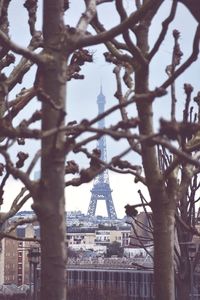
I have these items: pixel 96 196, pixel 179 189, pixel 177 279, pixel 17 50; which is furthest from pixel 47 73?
pixel 96 196

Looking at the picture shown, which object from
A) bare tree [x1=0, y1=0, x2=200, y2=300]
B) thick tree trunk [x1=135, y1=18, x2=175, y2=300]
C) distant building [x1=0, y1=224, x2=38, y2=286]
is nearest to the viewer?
bare tree [x1=0, y1=0, x2=200, y2=300]

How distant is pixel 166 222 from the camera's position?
4.79 meters

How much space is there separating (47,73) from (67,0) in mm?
3047

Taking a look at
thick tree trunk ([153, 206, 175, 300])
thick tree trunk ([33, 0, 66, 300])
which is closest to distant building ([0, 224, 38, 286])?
thick tree trunk ([153, 206, 175, 300])

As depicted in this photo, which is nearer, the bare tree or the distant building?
the bare tree

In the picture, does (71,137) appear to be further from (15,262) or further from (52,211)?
(15,262)

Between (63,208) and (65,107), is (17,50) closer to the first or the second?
(65,107)

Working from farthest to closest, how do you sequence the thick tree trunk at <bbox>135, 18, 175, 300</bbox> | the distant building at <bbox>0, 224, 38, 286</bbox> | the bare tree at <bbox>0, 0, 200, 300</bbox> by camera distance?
the distant building at <bbox>0, 224, 38, 286</bbox>
the thick tree trunk at <bbox>135, 18, 175, 300</bbox>
the bare tree at <bbox>0, 0, 200, 300</bbox>

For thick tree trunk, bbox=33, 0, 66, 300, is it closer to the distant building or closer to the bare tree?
the bare tree

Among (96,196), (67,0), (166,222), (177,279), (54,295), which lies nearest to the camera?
(54,295)

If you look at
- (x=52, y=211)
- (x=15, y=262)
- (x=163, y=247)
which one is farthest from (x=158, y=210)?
(x=15, y=262)

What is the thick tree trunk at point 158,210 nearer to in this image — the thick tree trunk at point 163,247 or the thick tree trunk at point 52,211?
the thick tree trunk at point 163,247

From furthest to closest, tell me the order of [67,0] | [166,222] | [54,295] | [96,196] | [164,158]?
[96,196] → [164,158] → [67,0] → [166,222] → [54,295]

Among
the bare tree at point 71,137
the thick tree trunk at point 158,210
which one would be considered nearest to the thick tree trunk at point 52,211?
the bare tree at point 71,137
